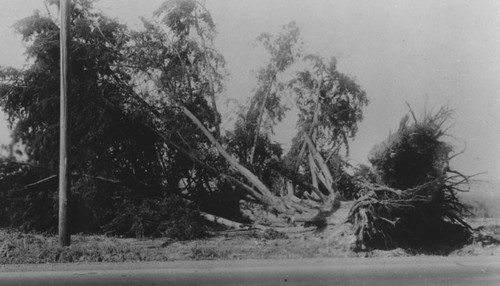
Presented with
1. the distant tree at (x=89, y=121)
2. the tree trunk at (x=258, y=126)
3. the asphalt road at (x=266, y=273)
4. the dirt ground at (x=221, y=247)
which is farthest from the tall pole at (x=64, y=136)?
the tree trunk at (x=258, y=126)

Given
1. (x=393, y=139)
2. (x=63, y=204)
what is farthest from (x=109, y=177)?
(x=393, y=139)

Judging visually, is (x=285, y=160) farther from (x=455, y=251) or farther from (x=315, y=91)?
(x=455, y=251)

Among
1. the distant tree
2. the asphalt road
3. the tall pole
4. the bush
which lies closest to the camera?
the asphalt road

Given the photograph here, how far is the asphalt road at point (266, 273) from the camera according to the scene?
288 inches

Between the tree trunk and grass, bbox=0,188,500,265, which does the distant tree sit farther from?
the tree trunk

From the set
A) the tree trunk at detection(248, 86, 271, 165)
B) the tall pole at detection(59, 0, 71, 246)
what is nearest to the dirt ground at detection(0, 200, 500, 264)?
the tall pole at detection(59, 0, 71, 246)

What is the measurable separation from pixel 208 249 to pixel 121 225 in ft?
10.1

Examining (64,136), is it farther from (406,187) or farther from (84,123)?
(406,187)

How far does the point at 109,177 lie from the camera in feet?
41.1

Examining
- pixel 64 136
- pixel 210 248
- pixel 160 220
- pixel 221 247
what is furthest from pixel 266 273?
pixel 64 136

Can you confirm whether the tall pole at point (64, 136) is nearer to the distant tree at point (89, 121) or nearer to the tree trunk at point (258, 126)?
the distant tree at point (89, 121)

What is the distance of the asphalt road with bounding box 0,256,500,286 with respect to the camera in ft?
24.0

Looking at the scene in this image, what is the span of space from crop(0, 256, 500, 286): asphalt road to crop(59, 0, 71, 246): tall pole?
47.0 inches

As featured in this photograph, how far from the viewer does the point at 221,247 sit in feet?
35.1
